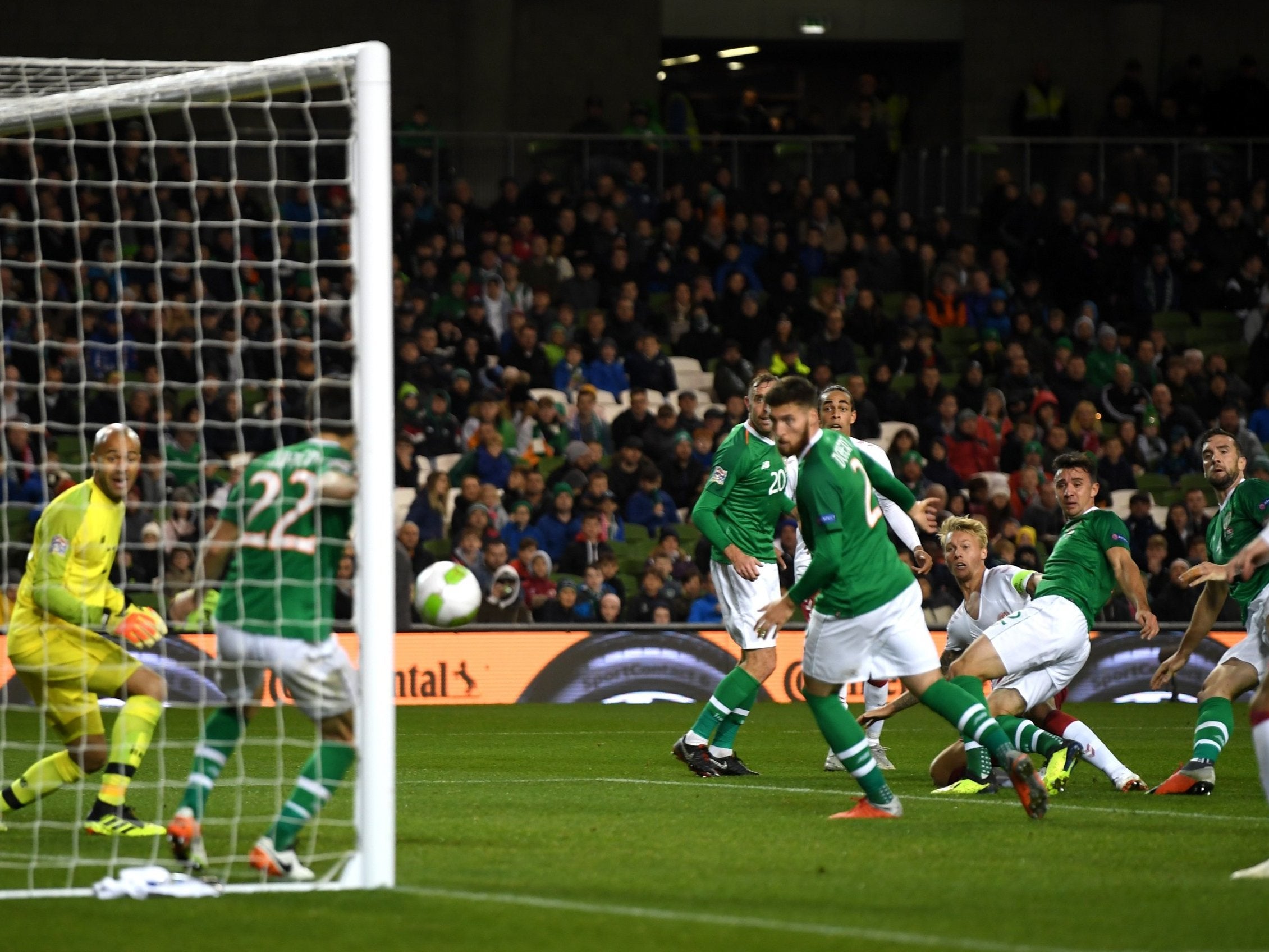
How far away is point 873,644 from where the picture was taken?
8242mm

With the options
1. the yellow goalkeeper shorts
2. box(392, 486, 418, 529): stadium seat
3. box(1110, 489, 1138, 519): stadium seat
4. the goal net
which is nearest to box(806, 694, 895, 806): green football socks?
the goal net

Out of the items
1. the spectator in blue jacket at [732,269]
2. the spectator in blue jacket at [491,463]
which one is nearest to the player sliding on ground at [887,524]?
the spectator in blue jacket at [491,463]

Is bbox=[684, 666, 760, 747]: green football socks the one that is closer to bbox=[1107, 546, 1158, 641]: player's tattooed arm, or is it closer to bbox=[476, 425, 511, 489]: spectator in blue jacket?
bbox=[1107, 546, 1158, 641]: player's tattooed arm

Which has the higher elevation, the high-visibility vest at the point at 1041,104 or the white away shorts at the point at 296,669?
the high-visibility vest at the point at 1041,104

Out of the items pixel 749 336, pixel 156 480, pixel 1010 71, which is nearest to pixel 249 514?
pixel 156 480

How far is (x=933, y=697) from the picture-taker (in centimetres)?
833

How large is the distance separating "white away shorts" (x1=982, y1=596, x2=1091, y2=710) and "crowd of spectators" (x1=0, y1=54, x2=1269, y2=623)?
278 inches

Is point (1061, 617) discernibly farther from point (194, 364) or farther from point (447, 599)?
point (194, 364)

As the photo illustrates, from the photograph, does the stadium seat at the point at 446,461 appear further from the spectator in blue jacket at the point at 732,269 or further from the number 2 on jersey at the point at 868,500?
the number 2 on jersey at the point at 868,500

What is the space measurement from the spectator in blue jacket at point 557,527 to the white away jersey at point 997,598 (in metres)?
7.69

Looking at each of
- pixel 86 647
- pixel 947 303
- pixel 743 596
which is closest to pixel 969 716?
pixel 743 596

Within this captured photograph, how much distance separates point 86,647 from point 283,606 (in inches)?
65.9

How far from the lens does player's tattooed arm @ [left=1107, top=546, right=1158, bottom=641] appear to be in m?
9.67

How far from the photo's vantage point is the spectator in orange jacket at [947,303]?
22531 mm
